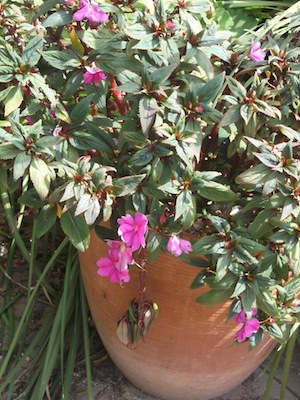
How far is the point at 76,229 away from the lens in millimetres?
1092

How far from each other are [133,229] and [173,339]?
46cm

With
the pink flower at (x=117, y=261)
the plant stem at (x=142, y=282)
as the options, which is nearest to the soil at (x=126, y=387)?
the plant stem at (x=142, y=282)

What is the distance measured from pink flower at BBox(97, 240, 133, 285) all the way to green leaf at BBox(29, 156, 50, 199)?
186 millimetres

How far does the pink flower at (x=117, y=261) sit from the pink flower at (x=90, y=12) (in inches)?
15.1

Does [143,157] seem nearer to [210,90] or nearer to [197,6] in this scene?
[210,90]

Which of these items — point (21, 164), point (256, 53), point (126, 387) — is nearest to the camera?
point (21, 164)

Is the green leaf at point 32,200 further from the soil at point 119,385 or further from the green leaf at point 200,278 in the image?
the soil at point 119,385

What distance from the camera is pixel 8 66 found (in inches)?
43.3

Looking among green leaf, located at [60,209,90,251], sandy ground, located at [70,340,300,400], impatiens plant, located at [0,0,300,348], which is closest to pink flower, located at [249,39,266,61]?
impatiens plant, located at [0,0,300,348]

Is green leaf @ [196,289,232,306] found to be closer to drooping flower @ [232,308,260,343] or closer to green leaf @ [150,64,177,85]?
drooping flower @ [232,308,260,343]

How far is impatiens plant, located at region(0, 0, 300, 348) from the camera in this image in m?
1.05

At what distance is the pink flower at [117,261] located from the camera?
1146mm

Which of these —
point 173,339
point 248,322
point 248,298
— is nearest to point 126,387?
point 173,339

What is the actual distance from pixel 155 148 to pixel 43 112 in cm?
22
